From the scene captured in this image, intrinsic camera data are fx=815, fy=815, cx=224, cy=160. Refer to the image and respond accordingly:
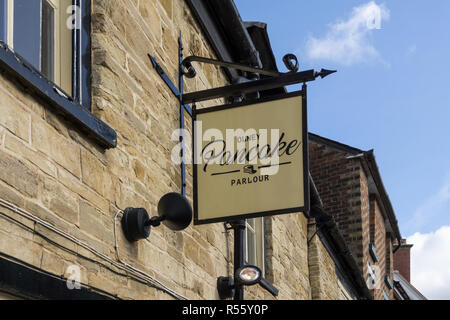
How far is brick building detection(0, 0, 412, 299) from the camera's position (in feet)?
14.2

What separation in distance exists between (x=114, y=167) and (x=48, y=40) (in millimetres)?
937

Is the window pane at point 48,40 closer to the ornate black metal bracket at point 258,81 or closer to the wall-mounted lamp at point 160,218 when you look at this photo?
the wall-mounted lamp at point 160,218

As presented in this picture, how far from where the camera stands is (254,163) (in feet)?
20.7

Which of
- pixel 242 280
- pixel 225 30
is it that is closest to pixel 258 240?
pixel 225 30

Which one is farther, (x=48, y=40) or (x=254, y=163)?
(x=254, y=163)

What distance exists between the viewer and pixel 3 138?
4195 millimetres

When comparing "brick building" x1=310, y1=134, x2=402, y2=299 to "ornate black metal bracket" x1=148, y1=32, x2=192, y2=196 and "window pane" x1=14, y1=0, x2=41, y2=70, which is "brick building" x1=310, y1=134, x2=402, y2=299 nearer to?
"ornate black metal bracket" x1=148, y1=32, x2=192, y2=196

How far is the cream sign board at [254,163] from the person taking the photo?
6234mm

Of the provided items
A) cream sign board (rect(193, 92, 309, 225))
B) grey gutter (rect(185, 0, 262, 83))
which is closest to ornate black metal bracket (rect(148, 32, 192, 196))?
cream sign board (rect(193, 92, 309, 225))

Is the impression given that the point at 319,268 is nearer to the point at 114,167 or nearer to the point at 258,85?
the point at 258,85

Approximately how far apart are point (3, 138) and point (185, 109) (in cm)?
313

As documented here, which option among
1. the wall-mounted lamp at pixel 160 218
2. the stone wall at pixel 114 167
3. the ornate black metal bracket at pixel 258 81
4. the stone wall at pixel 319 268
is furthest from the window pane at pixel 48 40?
the stone wall at pixel 319 268

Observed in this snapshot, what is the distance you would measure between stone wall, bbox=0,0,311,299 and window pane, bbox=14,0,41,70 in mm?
423

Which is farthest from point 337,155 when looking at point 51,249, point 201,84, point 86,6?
point 51,249
